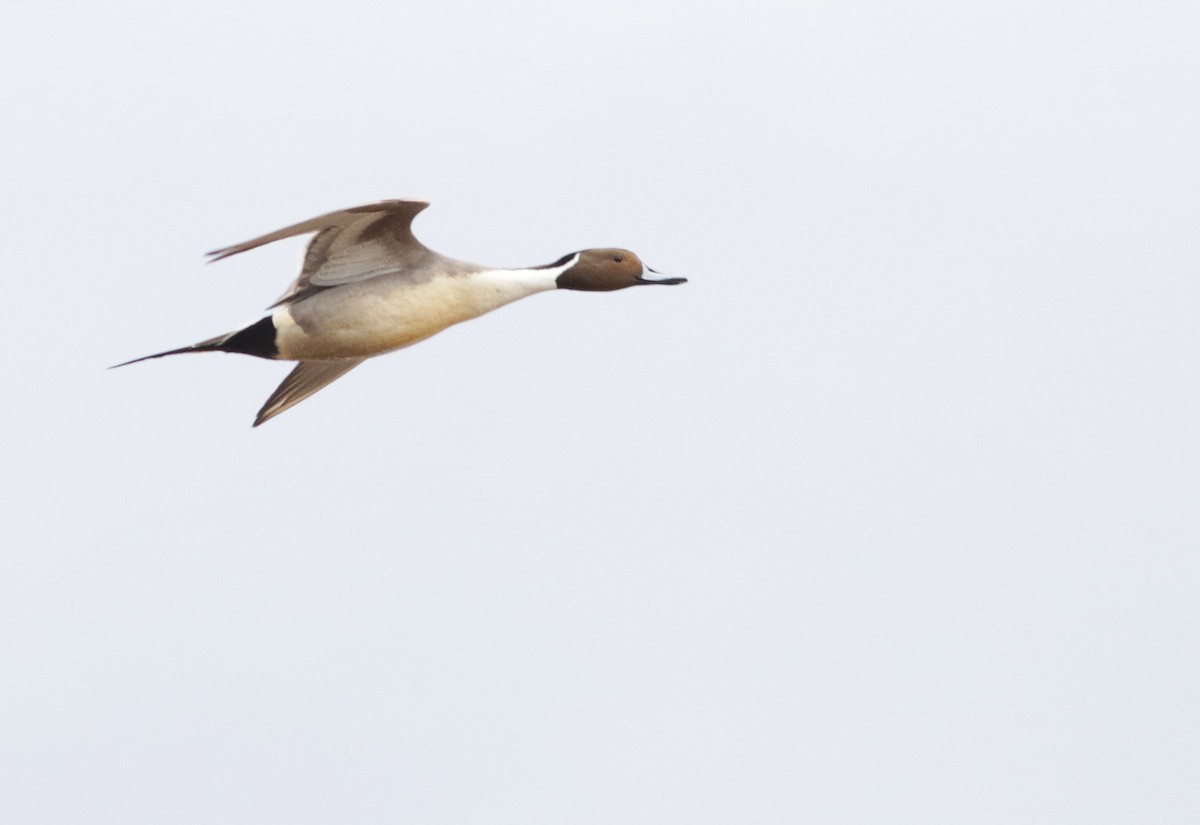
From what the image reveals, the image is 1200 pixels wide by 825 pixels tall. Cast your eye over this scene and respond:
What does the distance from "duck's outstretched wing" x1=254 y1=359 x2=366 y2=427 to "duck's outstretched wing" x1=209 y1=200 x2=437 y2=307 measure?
3.94 feet

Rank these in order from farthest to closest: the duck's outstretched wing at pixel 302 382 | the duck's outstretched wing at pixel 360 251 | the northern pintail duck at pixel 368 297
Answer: the duck's outstretched wing at pixel 302 382 < the northern pintail duck at pixel 368 297 < the duck's outstretched wing at pixel 360 251

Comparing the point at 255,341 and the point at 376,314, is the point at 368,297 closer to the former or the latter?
the point at 376,314

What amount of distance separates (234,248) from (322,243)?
6.40 ft

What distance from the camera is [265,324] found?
12852 millimetres

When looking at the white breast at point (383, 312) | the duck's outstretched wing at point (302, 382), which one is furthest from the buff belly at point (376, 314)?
the duck's outstretched wing at point (302, 382)

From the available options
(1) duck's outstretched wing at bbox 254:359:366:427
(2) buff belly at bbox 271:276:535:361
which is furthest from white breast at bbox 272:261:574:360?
(1) duck's outstretched wing at bbox 254:359:366:427

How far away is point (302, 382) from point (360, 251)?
1626 millimetres

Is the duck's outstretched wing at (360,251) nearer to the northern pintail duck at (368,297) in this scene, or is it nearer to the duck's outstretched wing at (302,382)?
the northern pintail duck at (368,297)

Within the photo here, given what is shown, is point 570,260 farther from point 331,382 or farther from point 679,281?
point 331,382

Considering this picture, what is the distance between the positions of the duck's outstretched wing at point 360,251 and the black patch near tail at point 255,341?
0.47 feet

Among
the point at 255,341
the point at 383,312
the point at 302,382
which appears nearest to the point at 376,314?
the point at 383,312

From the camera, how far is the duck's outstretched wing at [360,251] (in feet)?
40.6

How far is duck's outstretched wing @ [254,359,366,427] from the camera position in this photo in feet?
46.0

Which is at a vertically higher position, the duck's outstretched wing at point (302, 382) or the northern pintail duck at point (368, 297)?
the northern pintail duck at point (368, 297)
